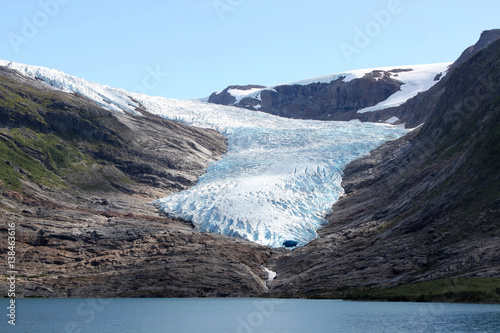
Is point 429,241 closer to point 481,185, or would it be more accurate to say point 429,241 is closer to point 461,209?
point 461,209

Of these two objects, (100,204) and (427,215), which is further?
(100,204)

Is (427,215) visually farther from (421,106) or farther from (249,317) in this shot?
(421,106)

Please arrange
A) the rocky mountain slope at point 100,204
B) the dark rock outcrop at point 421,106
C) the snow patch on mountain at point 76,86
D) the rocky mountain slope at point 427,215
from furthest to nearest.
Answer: the dark rock outcrop at point 421,106, the snow patch on mountain at point 76,86, the rocky mountain slope at point 100,204, the rocky mountain slope at point 427,215

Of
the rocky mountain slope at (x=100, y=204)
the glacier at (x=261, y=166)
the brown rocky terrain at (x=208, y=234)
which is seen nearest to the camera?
the brown rocky terrain at (x=208, y=234)

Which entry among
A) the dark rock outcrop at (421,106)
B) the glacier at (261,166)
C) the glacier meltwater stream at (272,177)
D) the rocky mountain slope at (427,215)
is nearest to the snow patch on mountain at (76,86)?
the glacier at (261,166)

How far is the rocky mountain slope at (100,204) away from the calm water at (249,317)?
7.92 m

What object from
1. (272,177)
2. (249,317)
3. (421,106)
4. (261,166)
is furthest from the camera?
(421,106)

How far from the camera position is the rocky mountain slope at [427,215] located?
73.4 metres

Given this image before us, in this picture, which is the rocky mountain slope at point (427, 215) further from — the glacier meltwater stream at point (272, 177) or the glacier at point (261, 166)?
the glacier at point (261, 166)

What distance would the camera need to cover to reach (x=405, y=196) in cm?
9475

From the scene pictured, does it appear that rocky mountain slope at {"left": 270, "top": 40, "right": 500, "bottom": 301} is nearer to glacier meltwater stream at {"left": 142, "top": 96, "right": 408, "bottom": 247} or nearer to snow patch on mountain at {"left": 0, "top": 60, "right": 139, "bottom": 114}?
glacier meltwater stream at {"left": 142, "top": 96, "right": 408, "bottom": 247}

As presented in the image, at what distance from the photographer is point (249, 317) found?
58656mm

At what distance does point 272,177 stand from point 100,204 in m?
36.9

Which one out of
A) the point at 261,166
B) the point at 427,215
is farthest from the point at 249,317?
the point at 261,166
